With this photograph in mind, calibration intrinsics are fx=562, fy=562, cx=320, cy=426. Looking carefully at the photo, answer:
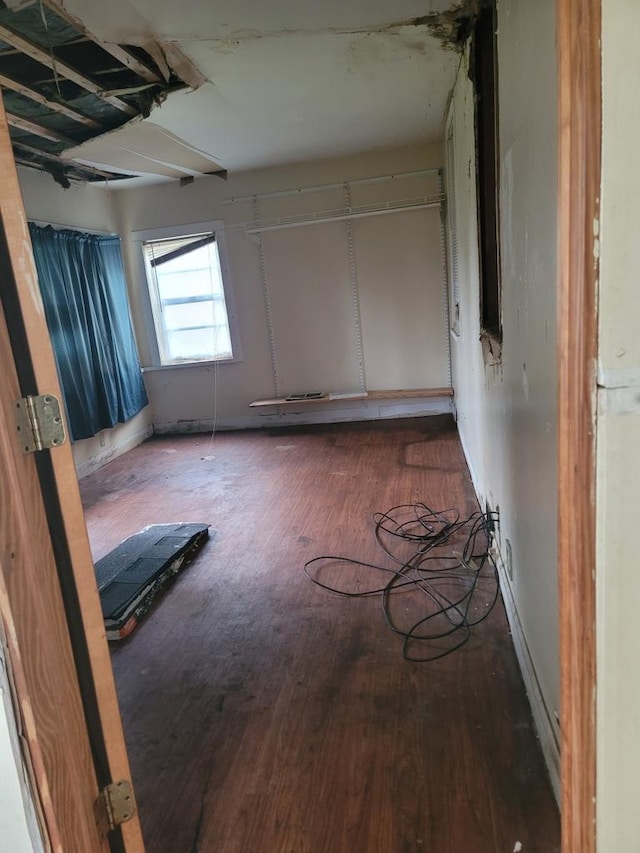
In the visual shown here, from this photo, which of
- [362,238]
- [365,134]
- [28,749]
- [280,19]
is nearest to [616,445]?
[28,749]

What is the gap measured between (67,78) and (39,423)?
2.64 meters

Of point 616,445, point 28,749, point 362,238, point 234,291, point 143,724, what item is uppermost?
point 362,238

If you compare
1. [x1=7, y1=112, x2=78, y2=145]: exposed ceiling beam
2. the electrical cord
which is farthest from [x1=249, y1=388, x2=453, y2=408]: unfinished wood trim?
[x1=7, y1=112, x2=78, y2=145]: exposed ceiling beam

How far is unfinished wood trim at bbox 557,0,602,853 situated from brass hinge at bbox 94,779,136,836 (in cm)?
86

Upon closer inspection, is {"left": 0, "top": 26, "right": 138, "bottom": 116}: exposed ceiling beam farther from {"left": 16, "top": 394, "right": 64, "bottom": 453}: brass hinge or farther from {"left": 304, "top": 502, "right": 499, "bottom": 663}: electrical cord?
{"left": 304, "top": 502, "right": 499, "bottom": 663}: electrical cord

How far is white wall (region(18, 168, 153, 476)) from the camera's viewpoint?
446 centimetres

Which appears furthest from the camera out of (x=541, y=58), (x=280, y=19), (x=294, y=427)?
(x=294, y=427)

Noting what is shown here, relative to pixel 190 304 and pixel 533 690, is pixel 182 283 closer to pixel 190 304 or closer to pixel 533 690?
pixel 190 304

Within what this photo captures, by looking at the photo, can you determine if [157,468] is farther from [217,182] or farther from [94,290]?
[217,182]

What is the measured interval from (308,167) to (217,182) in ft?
2.98

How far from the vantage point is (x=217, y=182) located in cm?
548

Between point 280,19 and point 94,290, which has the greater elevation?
point 280,19

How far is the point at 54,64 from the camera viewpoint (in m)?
2.63

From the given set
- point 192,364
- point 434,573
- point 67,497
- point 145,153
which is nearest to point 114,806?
point 67,497
